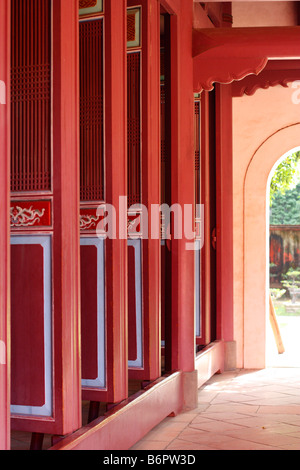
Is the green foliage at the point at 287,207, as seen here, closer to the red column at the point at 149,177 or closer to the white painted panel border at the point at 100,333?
the red column at the point at 149,177

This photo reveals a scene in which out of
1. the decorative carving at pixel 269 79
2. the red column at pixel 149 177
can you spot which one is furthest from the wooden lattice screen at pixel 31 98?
the decorative carving at pixel 269 79

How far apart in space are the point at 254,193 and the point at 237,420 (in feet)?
10.9

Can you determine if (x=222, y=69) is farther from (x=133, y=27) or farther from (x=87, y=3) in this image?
(x=87, y=3)

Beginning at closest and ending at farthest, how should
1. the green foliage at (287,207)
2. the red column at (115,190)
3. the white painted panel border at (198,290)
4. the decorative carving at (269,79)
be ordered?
the red column at (115,190)
the white painted panel border at (198,290)
the decorative carving at (269,79)
the green foliage at (287,207)

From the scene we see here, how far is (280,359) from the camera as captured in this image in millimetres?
8938

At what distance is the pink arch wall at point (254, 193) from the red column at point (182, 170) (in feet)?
7.79

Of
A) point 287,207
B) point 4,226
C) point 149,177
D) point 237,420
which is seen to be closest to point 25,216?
point 4,226

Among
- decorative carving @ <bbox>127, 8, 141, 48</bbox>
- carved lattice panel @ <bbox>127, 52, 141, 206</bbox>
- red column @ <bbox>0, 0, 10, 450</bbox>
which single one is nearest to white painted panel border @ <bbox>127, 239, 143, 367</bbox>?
carved lattice panel @ <bbox>127, 52, 141, 206</bbox>

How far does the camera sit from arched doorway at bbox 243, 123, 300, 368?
8148mm

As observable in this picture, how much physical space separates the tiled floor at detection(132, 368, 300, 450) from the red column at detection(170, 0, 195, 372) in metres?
0.50

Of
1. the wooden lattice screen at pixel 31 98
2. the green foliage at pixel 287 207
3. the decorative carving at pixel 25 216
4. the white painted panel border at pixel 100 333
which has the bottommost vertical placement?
the white painted panel border at pixel 100 333

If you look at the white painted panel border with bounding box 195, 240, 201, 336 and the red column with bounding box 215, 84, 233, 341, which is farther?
the red column with bounding box 215, 84, 233, 341

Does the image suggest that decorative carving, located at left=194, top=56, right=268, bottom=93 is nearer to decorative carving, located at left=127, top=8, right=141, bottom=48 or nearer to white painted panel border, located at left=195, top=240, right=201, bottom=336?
decorative carving, located at left=127, top=8, right=141, bottom=48

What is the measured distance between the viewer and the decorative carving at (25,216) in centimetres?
362
